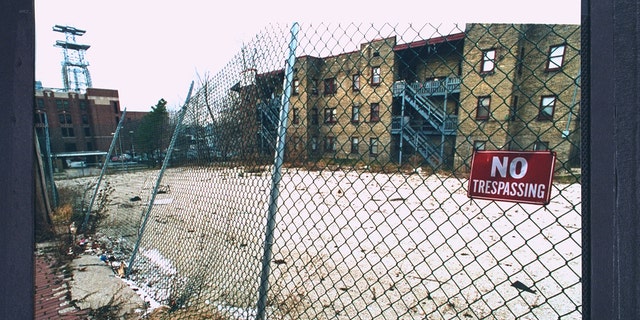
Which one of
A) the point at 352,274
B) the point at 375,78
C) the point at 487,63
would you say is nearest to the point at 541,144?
the point at 487,63

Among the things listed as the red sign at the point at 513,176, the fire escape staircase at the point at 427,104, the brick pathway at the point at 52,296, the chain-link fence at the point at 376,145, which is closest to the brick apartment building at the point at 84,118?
the brick pathway at the point at 52,296

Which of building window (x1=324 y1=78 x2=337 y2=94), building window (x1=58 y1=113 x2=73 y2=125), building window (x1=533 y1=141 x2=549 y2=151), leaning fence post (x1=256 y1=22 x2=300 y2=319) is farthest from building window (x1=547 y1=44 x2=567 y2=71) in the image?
building window (x1=58 y1=113 x2=73 y2=125)

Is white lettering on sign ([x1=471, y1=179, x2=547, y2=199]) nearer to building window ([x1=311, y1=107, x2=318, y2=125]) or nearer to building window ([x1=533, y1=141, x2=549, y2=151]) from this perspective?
building window ([x1=533, y1=141, x2=549, y2=151])

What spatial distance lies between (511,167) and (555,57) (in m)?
0.76

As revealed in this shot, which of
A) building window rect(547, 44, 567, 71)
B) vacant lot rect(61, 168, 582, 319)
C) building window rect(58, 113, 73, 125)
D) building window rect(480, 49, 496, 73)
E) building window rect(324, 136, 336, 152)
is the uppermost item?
building window rect(58, 113, 73, 125)

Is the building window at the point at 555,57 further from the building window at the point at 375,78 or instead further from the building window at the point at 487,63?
the building window at the point at 375,78

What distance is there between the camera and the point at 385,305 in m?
2.93

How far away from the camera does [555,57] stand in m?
1.45

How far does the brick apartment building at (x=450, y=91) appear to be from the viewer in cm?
150

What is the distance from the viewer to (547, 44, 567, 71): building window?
1438 millimetres

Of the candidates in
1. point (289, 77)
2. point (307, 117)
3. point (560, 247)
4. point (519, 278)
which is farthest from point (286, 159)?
point (560, 247)

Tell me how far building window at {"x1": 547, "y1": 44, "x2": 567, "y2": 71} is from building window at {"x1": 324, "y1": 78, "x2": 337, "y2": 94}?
1359 millimetres

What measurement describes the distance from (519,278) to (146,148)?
29.0 feet

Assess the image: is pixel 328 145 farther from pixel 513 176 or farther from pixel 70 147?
pixel 70 147
